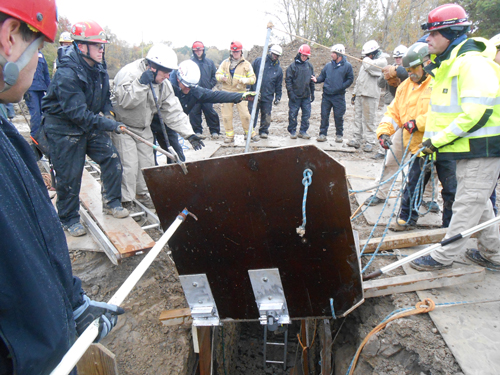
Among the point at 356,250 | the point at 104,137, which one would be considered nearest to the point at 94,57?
the point at 104,137

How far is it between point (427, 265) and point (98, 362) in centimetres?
263

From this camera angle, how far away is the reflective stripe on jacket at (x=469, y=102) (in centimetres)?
224

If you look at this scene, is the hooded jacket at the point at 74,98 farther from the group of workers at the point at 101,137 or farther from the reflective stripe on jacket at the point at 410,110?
the reflective stripe on jacket at the point at 410,110

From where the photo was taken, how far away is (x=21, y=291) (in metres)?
0.93

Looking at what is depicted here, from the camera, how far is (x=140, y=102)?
3605mm

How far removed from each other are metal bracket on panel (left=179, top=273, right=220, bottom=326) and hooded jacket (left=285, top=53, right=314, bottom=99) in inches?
221

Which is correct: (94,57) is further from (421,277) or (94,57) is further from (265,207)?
(421,277)

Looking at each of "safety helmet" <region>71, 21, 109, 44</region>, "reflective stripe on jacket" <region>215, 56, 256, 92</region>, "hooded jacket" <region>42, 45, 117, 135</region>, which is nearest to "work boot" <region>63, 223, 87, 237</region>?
"hooded jacket" <region>42, 45, 117, 135</region>

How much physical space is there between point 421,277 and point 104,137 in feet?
10.5

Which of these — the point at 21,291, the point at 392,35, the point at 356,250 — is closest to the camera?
the point at 21,291

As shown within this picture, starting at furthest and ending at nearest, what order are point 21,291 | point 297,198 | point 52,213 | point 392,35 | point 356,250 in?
point 392,35 → point 356,250 → point 297,198 → point 52,213 → point 21,291

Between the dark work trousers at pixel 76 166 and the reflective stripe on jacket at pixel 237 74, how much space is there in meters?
4.19

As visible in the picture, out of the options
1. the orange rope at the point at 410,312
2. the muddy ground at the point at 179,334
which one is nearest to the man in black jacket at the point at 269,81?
the muddy ground at the point at 179,334

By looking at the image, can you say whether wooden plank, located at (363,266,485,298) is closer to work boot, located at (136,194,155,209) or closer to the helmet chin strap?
the helmet chin strap
